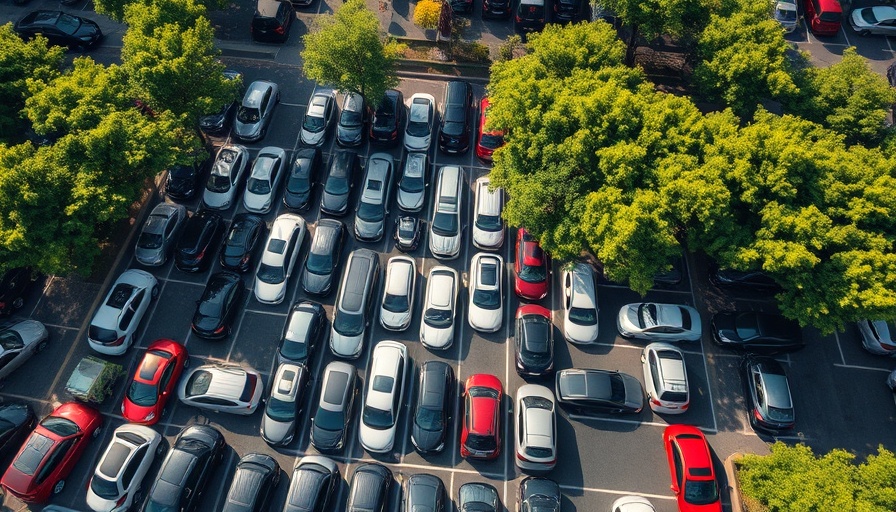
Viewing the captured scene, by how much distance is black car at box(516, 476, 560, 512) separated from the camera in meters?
18.7

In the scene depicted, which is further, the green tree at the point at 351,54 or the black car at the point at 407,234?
the green tree at the point at 351,54

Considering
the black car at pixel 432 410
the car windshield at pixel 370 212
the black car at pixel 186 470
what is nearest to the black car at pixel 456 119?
the car windshield at pixel 370 212

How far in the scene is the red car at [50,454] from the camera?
18.8 metres

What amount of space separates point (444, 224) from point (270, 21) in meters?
16.6

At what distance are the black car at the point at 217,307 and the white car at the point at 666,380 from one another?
A: 1739 centimetres

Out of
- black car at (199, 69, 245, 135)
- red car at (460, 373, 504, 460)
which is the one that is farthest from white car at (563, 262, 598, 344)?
black car at (199, 69, 245, 135)

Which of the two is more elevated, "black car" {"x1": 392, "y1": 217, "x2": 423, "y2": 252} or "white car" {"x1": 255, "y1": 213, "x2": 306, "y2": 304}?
"black car" {"x1": 392, "y1": 217, "x2": 423, "y2": 252}

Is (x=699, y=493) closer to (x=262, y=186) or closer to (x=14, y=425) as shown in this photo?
(x=262, y=186)

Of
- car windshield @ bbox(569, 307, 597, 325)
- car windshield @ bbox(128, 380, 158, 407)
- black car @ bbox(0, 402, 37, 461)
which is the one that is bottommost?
black car @ bbox(0, 402, 37, 461)

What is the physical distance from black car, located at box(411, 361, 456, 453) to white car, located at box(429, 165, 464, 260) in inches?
223

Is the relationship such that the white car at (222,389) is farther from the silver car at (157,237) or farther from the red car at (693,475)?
the red car at (693,475)

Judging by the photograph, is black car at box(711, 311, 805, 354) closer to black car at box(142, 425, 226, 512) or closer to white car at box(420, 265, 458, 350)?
white car at box(420, 265, 458, 350)

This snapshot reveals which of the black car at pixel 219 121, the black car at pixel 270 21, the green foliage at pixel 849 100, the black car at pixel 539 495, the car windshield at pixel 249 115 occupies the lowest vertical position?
the black car at pixel 539 495

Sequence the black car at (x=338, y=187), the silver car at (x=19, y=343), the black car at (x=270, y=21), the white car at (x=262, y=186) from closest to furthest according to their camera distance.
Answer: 1. the silver car at (x=19, y=343)
2. the black car at (x=338, y=187)
3. the white car at (x=262, y=186)
4. the black car at (x=270, y=21)
